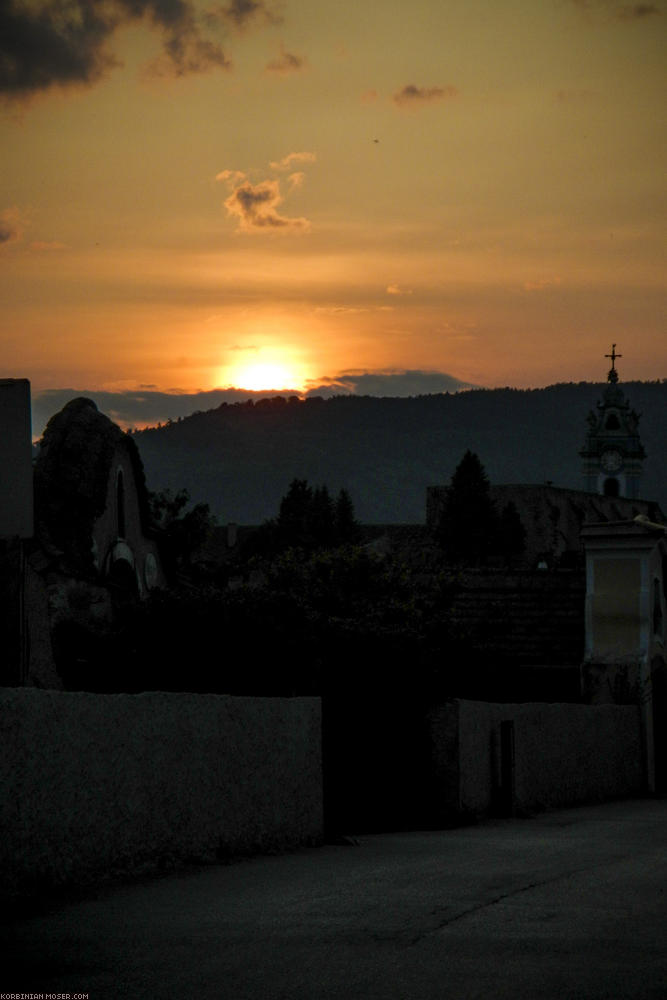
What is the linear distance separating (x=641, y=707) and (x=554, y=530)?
11180 centimetres

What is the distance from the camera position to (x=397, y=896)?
33.0ft

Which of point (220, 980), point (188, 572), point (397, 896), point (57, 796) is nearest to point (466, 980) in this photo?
point (220, 980)

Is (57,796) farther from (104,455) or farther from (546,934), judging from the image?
(104,455)

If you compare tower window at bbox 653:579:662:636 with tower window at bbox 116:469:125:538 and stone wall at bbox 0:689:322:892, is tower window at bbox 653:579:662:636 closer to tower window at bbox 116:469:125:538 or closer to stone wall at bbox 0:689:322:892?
tower window at bbox 116:469:125:538

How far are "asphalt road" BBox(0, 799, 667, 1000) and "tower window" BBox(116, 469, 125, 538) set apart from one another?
18373mm

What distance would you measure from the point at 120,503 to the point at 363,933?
2320cm

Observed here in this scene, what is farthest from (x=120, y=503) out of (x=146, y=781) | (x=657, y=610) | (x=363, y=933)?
(x=363, y=933)

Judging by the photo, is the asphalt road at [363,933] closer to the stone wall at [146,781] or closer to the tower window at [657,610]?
the stone wall at [146,781]

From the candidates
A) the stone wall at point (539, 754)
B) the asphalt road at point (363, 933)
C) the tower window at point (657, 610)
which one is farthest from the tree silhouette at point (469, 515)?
the asphalt road at point (363, 933)

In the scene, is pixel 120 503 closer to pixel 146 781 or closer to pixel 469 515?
pixel 146 781

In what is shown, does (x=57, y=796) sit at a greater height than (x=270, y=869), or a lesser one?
greater

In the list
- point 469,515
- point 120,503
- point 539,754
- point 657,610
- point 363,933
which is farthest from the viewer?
point 469,515

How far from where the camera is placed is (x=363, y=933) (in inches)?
329

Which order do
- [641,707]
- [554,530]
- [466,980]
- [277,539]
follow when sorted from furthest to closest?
[554,530], [277,539], [641,707], [466,980]
